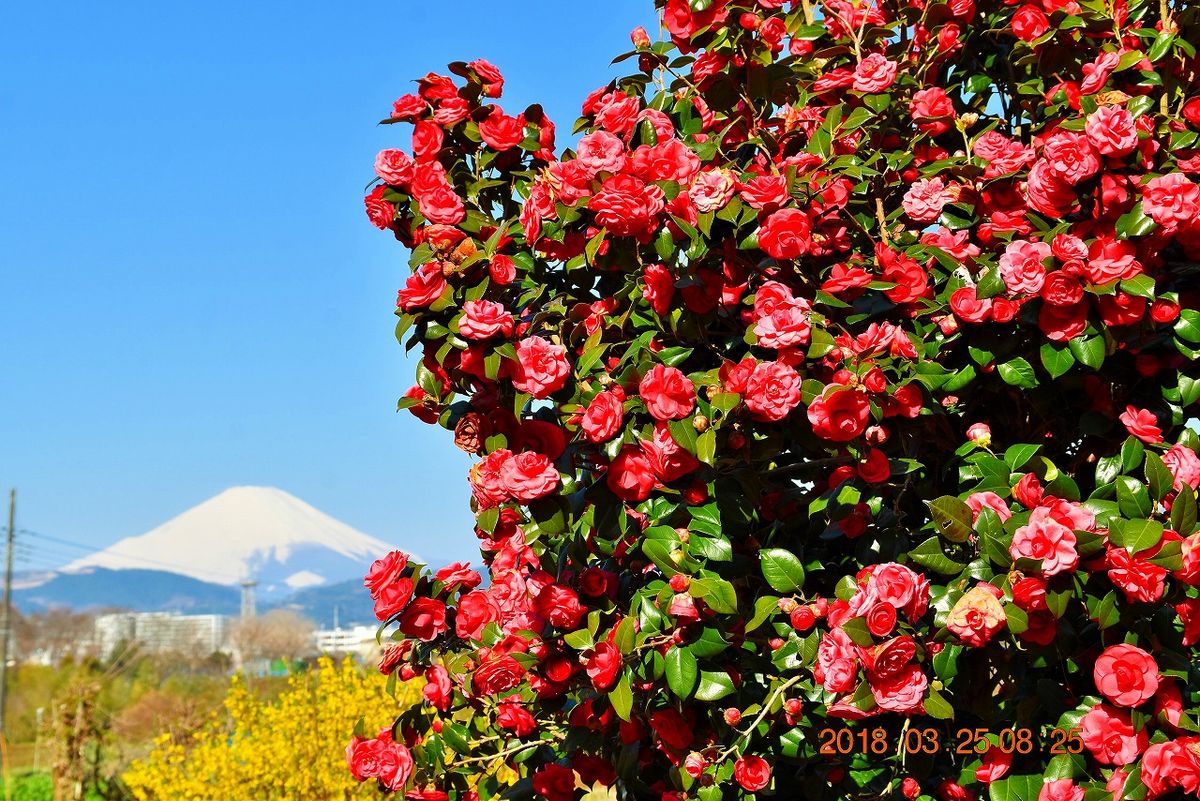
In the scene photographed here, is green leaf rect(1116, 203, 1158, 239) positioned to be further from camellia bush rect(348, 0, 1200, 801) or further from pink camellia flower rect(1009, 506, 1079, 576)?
pink camellia flower rect(1009, 506, 1079, 576)

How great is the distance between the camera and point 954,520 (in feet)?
5.50

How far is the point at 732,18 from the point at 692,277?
79 cm

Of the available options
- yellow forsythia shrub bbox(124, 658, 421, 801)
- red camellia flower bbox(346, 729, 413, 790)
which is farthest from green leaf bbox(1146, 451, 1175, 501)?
yellow forsythia shrub bbox(124, 658, 421, 801)

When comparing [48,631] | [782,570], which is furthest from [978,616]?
[48,631]

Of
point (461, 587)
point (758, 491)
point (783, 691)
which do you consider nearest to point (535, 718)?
point (461, 587)

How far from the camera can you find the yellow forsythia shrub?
16.9 ft

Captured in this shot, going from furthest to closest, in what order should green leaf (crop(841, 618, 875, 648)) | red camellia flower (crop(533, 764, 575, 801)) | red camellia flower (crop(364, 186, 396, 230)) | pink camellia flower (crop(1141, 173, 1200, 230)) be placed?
1. red camellia flower (crop(533, 764, 575, 801))
2. red camellia flower (crop(364, 186, 396, 230))
3. pink camellia flower (crop(1141, 173, 1200, 230))
4. green leaf (crop(841, 618, 875, 648))

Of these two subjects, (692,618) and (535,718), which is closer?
(692,618)

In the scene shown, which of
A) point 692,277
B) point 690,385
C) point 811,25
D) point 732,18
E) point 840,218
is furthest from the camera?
point 811,25

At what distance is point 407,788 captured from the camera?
2.48 meters

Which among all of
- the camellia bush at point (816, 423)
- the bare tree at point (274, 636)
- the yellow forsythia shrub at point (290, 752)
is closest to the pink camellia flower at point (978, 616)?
the camellia bush at point (816, 423)

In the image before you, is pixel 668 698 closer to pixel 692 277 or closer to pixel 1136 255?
pixel 692 277

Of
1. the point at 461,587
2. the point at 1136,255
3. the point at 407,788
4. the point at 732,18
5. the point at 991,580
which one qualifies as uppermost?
the point at 732,18
